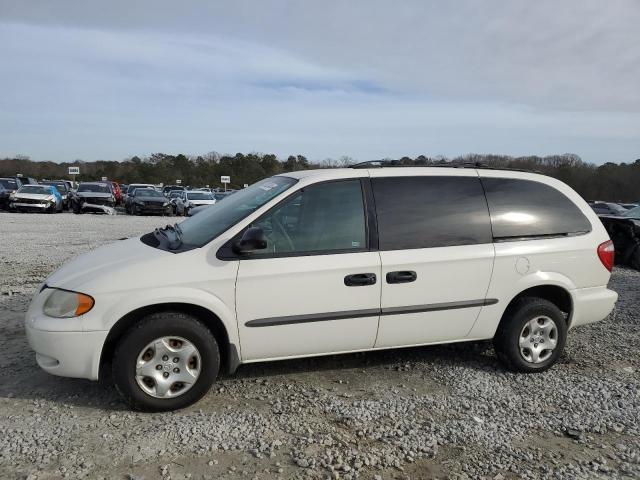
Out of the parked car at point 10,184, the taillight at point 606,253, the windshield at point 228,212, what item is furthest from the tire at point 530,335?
the parked car at point 10,184

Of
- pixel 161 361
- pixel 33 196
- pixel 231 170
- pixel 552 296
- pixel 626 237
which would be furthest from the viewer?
pixel 231 170

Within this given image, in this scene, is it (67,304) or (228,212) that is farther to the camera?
(228,212)

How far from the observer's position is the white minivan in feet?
11.4

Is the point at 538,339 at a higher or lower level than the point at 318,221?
lower

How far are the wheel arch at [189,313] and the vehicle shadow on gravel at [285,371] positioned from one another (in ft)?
1.14

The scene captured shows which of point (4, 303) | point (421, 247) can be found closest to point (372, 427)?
point (421, 247)

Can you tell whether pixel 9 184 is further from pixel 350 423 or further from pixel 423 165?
pixel 350 423

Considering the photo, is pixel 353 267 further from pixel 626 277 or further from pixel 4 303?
pixel 626 277

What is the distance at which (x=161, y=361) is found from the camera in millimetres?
3512

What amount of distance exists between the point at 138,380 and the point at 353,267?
5.72 feet

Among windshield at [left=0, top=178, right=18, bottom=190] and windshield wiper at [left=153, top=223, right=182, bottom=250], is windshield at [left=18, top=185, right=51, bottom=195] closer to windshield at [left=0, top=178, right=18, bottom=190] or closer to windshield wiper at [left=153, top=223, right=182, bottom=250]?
windshield at [left=0, top=178, right=18, bottom=190]

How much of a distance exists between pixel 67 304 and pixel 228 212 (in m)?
1.39

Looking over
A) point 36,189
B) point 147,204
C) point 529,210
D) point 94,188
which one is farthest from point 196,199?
point 529,210

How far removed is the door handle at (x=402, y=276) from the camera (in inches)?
153
